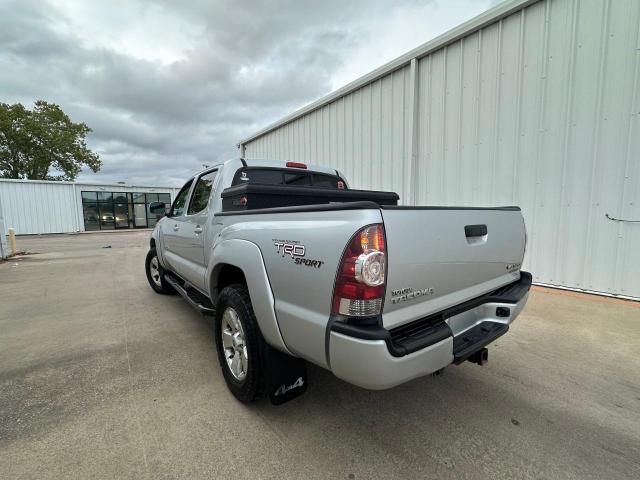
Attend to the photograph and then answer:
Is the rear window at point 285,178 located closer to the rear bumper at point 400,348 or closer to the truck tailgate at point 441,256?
the truck tailgate at point 441,256

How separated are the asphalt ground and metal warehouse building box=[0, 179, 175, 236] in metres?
22.3

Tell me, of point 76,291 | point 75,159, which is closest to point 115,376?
point 76,291

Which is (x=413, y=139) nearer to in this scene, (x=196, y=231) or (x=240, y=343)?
(x=196, y=231)

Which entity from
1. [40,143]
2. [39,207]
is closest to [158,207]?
[39,207]

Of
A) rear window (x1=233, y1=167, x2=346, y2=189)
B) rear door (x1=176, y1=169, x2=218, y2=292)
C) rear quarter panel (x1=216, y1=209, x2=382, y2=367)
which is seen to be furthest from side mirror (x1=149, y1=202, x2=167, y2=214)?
rear quarter panel (x1=216, y1=209, x2=382, y2=367)

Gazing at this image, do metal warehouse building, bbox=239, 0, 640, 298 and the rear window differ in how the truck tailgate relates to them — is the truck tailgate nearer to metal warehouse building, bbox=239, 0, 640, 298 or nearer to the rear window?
the rear window

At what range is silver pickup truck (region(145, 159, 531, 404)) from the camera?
1.45 metres

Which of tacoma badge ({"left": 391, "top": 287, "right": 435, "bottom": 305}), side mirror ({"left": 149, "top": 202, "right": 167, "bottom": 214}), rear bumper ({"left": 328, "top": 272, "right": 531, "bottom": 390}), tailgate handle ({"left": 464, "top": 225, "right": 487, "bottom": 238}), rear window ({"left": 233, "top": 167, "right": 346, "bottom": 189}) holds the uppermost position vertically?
rear window ({"left": 233, "top": 167, "right": 346, "bottom": 189})

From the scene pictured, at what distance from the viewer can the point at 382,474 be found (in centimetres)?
167

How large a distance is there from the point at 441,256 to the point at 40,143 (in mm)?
41086

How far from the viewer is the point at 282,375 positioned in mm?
2037

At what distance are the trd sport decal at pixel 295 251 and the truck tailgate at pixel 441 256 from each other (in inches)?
15.1

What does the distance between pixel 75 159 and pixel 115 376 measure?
39568 millimetres

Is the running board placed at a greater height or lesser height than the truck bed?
lesser
